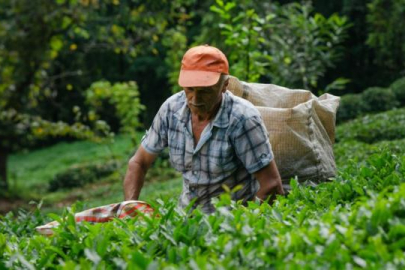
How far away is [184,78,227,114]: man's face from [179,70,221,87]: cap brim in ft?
0.16

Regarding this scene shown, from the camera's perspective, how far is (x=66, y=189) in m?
20.1

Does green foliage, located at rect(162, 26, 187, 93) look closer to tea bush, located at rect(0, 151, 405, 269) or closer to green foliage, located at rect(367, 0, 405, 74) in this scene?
green foliage, located at rect(367, 0, 405, 74)

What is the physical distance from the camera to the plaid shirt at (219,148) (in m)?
4.46

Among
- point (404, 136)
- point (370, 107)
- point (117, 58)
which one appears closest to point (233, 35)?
point (404, 136)

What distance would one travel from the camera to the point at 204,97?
4.41m

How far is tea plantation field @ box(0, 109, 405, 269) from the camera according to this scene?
262cm

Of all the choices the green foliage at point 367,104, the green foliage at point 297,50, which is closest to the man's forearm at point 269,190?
the green foliage at point 297,50

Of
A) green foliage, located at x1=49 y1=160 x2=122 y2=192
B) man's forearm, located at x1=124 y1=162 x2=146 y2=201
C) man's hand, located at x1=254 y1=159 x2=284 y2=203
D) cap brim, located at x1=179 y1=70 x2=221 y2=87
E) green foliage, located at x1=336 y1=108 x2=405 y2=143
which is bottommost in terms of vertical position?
green foliage, located at x1=49 y1=160 x2=122 y2=192

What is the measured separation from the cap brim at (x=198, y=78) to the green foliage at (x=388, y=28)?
14040 mm

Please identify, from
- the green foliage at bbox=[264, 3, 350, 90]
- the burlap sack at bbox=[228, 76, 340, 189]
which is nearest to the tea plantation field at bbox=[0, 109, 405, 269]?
the burlap sack at bbox=[228, 76, 340, 189]

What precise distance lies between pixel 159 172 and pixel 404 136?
821cm

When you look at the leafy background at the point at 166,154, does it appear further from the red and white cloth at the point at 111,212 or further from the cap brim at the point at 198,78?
the cap brim at the point at 198,78

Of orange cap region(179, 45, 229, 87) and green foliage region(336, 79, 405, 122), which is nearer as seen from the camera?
orange cap region(179, 45, 229, 87)

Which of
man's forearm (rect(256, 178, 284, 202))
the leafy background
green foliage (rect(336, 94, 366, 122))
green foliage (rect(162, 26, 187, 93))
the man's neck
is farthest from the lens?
green foliage (rect(162, 26, 187, 93))
